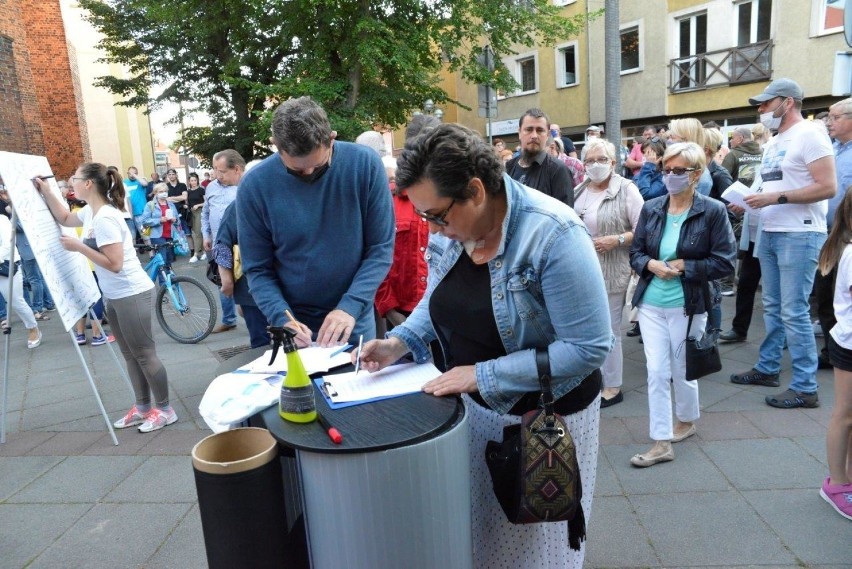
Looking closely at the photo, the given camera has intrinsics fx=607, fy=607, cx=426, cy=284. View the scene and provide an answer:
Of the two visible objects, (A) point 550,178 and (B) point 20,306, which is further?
(B) point 20,306

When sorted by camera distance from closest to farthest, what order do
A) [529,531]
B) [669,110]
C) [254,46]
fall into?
[529,531], [254,46], [669,110]

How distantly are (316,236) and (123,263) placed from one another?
233cm

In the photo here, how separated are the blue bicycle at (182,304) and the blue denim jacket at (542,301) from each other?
20.1ft

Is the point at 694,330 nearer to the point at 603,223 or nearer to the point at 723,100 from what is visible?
the point at 603,223

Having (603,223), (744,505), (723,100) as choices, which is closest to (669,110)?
(723,100)

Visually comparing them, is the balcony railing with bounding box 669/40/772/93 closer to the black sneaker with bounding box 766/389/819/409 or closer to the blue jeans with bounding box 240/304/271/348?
the black sneaker with bounding box 766/389/819/409

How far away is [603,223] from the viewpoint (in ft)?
14.6

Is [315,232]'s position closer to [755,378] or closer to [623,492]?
[623,492]

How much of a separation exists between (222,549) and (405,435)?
0.63 meters

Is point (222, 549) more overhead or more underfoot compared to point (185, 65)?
more underfoot

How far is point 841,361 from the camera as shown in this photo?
110 inches

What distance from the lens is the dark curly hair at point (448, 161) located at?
159cm

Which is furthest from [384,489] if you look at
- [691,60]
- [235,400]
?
[691,60]

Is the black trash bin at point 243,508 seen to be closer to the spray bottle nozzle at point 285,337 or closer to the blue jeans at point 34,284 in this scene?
the spray bottle nozzle at point 285,337
